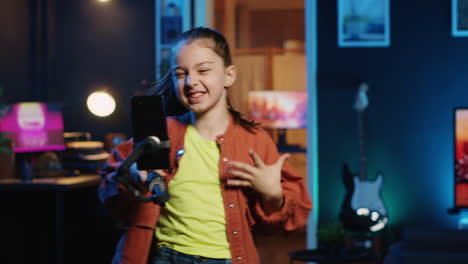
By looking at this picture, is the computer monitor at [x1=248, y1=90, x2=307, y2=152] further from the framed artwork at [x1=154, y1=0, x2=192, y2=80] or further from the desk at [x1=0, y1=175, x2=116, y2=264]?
the desk at [x1=0, y1=175, x2=116, y2=264]

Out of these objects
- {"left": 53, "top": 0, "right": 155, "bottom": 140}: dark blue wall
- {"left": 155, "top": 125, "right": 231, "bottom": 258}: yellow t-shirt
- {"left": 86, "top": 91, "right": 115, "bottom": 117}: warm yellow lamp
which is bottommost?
{"left": 155, "top": 125, "right": 231, "bottom": 258}: yellow t-shirt

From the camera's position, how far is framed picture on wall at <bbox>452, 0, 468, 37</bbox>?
5398 millimetres

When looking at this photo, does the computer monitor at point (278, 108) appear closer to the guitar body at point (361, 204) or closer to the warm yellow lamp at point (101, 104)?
the guitar body at point (361, 204)

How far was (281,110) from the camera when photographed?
677cm

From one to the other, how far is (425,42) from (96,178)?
2994 millimetres

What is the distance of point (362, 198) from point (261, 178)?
3840 millimetres

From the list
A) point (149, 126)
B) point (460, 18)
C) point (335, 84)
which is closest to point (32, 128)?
point (335, 84)

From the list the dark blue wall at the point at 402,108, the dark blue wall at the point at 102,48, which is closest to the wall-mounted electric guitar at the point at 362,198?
the dark blue wall at the point at 402,108

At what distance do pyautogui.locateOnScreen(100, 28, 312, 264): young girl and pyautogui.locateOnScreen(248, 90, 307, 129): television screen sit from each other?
516cm

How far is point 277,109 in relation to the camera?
6.77 meters

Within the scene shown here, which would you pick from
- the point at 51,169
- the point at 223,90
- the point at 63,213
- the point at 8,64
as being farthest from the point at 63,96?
the point at 223,90

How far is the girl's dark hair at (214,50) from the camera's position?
155 centimetres

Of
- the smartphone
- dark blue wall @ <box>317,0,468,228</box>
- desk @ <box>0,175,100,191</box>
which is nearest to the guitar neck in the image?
dark blue wall @ <box>317,0,468,228</box>

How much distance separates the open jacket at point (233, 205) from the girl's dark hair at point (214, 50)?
0.05 meters
